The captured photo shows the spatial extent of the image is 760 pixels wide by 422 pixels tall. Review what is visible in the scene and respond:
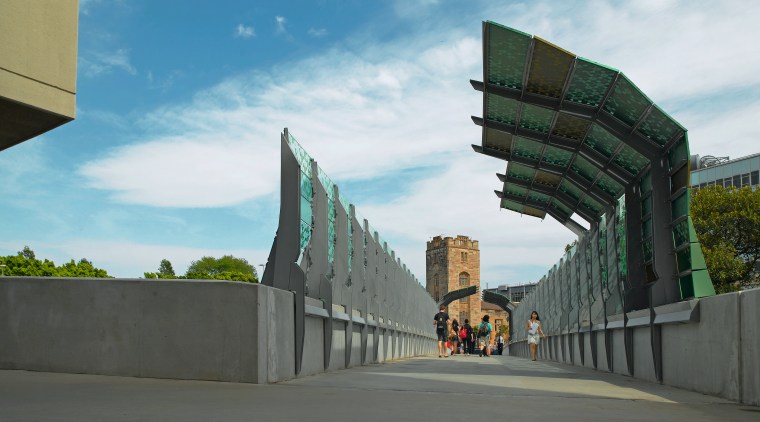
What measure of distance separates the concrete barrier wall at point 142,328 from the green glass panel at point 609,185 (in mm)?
7122

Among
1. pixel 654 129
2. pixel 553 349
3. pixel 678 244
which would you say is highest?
pixel 654 129

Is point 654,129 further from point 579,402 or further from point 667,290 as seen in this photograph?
point 579,402

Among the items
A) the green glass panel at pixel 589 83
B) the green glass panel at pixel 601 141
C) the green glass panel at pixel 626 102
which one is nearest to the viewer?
the green glass panel at pixel 626 102

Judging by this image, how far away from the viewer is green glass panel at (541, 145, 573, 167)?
15.3 metres

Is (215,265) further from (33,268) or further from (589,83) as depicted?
(589,83)

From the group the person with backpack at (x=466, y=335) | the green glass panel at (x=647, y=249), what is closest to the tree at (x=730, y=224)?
the person with backpack at (x=466, y=335)

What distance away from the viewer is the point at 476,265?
13838 centimetres

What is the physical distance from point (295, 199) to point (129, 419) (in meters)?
5.59

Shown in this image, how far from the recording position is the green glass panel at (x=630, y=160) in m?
12.4

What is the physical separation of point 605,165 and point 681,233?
309 centimetres

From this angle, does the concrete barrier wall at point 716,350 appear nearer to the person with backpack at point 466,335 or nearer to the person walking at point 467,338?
the person walking at point 467,338

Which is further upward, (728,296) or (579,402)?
(728,296)

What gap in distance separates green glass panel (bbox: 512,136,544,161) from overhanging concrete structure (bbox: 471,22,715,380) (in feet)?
0.08

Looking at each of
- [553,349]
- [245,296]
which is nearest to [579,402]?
[245,296]
